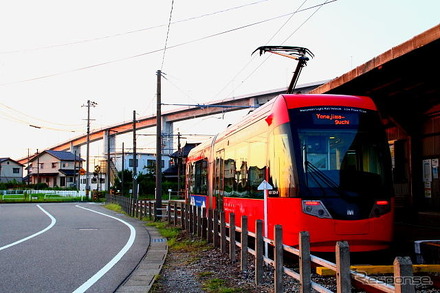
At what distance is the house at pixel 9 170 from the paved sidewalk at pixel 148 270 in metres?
100

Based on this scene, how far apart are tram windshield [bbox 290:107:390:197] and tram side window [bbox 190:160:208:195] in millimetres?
9576

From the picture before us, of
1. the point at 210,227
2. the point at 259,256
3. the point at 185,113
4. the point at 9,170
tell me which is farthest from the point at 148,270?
the point at 9,170

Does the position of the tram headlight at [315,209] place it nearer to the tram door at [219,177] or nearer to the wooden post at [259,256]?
the wooden post at [259,256]

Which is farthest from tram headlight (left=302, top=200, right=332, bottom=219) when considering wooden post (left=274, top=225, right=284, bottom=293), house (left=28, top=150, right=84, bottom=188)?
house (left=28, top=150, right=84, bottom=188)

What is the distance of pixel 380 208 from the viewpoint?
9531 millimetres

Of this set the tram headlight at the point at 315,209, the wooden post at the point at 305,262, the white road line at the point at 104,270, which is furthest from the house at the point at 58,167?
the wooden post at the point at 305,262

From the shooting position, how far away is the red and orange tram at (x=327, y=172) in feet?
30.3

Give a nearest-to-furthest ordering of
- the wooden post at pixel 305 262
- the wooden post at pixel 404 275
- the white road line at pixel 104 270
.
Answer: the wooden post at pixel 404 275 → the wooden post at pixel 305 262 → the white road line at pixel 104 270

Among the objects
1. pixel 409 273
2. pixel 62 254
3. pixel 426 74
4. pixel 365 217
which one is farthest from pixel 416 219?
pixel 409 273

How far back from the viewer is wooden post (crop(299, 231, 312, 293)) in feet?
20.5

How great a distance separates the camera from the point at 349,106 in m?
10.0

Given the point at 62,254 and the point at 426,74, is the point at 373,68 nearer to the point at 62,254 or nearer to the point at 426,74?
the point at 426,74

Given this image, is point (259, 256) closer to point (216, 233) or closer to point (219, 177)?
point (216, 233)

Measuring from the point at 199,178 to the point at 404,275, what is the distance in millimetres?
16871
